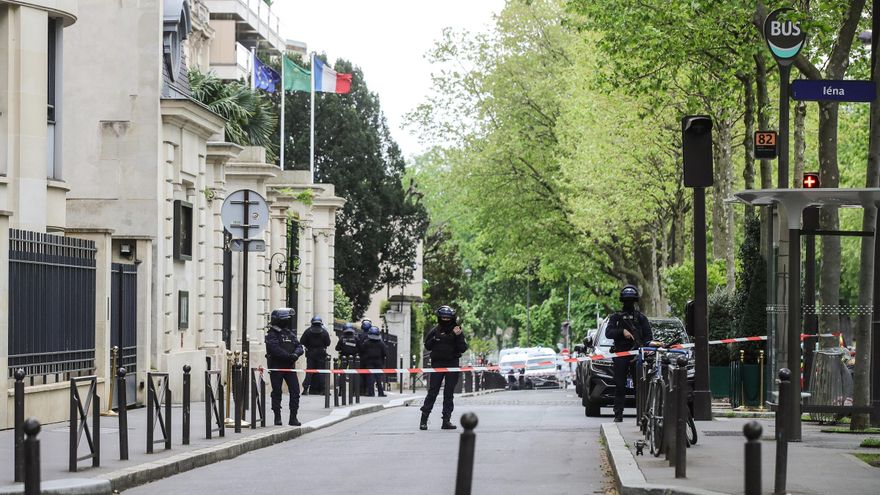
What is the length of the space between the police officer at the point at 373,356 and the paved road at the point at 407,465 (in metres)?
15.7

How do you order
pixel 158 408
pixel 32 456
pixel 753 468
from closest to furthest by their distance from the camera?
pixel 753 468 < pixel 32 456 < pixel 158 408

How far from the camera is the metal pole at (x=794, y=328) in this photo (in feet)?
54.6

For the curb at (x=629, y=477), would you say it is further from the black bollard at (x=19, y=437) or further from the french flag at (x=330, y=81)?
the french flag at (x=330, y=81)

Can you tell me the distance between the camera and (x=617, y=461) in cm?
1466

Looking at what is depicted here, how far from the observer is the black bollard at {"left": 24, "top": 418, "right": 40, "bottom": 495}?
29.6 ft

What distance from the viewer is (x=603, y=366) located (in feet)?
84.6

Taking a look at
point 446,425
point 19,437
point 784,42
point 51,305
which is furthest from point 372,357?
point 19,437

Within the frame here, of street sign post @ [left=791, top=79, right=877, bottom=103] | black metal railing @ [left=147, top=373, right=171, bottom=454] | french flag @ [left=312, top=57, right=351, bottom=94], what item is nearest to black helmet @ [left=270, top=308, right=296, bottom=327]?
black metal railing @ [left=147, top=373, right=171, bottom=454]

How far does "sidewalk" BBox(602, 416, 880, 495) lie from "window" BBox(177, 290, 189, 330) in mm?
13061

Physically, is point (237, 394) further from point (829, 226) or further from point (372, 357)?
point (372, 357)

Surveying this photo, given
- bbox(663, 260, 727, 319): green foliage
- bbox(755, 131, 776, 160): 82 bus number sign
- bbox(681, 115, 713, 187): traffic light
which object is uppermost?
bbox(755, 131, 776, 160): 82 bus number sign

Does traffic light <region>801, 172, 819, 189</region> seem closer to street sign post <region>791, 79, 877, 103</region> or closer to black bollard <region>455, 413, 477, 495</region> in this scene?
street sign post <region>791, 79, 877, 103</region>

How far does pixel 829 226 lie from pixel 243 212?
7.69 meters

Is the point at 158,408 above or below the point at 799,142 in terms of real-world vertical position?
below
